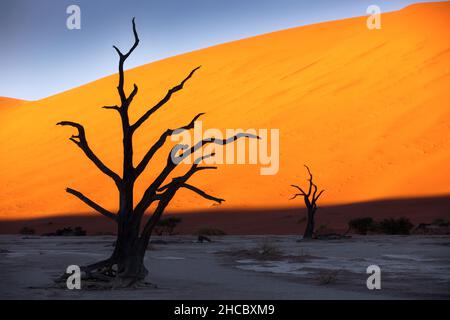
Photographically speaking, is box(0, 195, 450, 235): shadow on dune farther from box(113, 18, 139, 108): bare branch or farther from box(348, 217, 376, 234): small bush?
box(113, 18, 139, 108): bare branch

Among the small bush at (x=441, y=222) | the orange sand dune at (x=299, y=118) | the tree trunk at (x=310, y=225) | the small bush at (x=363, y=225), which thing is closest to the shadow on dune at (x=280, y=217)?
the orange sand dune at (x=299, y=118)

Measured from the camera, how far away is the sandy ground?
28.9 ft

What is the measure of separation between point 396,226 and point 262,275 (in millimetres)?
18892

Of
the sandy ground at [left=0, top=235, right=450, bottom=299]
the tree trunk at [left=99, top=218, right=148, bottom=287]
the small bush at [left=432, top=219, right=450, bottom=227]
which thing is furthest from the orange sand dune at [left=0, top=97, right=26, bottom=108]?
the tree trunk at [left=99, top=218, right=148, bottom=287]

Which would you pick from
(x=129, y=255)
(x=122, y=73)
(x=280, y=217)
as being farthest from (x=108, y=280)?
(x=280, y=217)

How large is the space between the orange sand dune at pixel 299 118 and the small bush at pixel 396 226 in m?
7.43

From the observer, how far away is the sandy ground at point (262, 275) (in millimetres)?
8820

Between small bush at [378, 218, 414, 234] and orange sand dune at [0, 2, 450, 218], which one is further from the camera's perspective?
orange sand dune at [0, 2, 450, 218]

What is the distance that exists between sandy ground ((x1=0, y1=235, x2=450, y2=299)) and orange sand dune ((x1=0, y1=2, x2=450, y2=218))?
22.1 m

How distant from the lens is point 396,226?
29781mm

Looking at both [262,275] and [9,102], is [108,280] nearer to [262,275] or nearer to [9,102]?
[262,275]

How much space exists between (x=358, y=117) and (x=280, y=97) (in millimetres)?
10403
